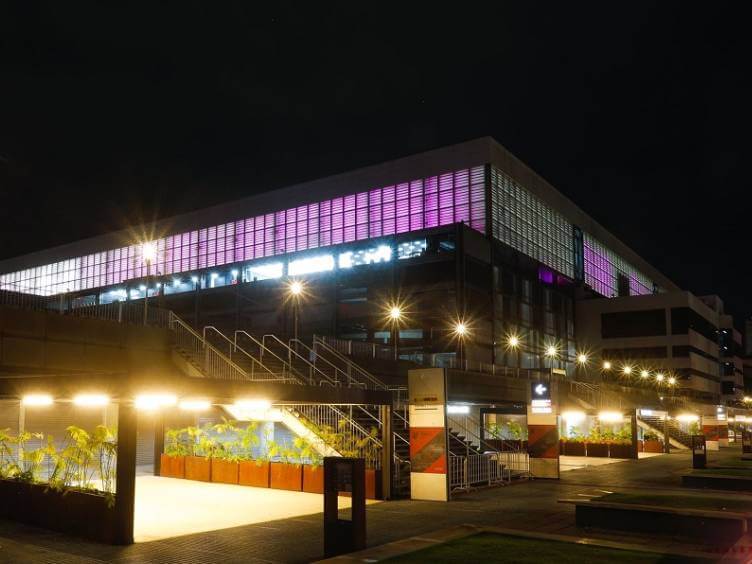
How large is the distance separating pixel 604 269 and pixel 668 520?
89.8m

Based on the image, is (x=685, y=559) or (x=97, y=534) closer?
(x=685, y=559)

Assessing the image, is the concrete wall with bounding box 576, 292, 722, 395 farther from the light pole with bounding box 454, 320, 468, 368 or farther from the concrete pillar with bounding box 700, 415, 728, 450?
the light pole with bounding box 454, 320, 468, 368

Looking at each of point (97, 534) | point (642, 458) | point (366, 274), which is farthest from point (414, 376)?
point (366, 274)

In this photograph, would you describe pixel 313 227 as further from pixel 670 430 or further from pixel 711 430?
pixel 711 430

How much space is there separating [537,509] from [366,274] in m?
49.1

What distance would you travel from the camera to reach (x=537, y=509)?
20234 millimetres

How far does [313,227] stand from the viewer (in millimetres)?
79500

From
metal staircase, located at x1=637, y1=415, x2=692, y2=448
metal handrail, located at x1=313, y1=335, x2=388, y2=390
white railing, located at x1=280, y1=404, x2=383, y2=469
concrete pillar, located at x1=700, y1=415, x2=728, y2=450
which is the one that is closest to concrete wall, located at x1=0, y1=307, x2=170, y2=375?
white railing, located at x1=280, y1=404, x2=383, y2=469

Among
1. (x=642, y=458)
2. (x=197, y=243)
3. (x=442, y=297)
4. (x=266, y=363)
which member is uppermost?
(x=197, y=243)

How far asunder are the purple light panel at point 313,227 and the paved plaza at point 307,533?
47.2 m

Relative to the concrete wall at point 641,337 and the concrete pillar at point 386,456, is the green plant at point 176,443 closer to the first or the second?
the concrete pillar at point 386,456

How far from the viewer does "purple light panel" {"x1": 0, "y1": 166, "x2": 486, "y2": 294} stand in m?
71.6

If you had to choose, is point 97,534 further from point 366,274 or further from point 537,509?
point 366,274

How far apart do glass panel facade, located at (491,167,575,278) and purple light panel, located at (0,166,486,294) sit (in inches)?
96.4
